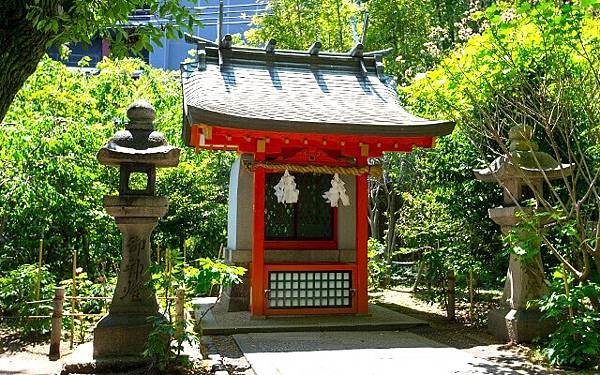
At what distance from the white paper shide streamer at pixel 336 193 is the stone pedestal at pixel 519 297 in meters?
2.55

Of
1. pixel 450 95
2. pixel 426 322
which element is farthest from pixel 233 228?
pixel 450 95

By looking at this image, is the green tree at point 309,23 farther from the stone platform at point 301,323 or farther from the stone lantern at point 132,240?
the stone lantern at point 132,240

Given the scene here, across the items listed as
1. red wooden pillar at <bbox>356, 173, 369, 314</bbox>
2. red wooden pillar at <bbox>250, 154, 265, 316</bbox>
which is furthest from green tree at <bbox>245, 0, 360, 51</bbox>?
red wooden pillar at <bbox>250, 154, 265, 316</bbox>

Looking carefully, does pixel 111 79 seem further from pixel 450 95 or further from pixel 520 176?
pixel 520 176

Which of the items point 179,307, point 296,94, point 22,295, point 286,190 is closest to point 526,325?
point 286,190

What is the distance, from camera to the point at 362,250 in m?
9.43

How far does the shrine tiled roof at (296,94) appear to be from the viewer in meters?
8.23

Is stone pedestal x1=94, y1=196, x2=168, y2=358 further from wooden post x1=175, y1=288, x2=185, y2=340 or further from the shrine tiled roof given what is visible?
the shrine tiled roof

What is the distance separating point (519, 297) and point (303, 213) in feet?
12.6

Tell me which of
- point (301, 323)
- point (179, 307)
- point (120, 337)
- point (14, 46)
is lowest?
point (301, 323)

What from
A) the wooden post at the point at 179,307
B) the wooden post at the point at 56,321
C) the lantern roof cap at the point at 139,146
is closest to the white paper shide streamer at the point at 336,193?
the lantern roof cap at the point at 139,146

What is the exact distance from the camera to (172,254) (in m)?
6.11

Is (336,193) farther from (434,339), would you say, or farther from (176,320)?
(176,320)

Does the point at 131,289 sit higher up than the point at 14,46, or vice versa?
the point at 14,46
